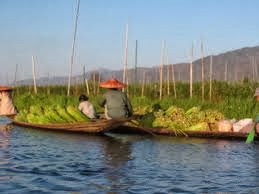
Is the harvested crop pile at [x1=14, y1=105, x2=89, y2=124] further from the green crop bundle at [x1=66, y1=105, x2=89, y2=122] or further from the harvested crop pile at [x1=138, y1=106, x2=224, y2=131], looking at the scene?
the harvested crop pile at [x1=138, y1=106, x2=224, y2=131]

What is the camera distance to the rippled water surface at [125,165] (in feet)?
20.1

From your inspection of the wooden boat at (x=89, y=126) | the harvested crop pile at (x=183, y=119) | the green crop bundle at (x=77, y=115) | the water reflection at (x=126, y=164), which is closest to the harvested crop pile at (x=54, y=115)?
the green crop bundle at (x=77, y=115)

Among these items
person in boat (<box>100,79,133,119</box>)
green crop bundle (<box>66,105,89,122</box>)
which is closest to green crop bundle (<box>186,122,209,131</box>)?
person in boat (<box>100,79,133,119</box>)

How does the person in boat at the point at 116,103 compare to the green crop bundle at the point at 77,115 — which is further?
the green crop bundle at the point at 77,115

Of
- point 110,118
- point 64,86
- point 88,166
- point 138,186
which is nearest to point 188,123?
point 110,118

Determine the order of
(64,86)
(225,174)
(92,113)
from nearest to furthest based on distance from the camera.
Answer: (225,174)
(92,113)
(64,86)

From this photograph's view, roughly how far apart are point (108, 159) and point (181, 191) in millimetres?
2556

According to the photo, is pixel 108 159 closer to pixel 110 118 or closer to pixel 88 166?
pixel 88 166

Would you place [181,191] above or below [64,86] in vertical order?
below

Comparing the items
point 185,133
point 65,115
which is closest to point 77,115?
point 65,115

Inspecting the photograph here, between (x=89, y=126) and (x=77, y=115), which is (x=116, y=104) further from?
(x=77, y=115)

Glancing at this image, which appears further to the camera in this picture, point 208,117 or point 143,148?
point 208,117

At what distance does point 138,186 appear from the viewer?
6.16m

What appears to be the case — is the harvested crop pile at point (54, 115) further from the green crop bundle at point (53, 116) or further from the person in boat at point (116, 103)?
the person in boat at point (116, 103)
